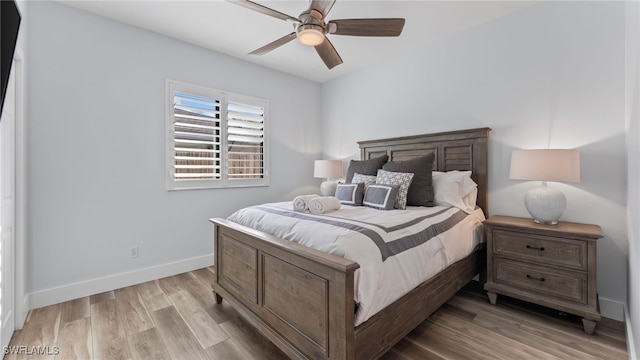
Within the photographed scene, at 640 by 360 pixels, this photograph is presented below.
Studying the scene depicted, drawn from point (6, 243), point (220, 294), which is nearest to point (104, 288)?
point (6, 243)

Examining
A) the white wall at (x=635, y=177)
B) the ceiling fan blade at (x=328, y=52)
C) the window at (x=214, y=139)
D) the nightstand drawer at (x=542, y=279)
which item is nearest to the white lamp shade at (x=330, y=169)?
the window at (x=214, y=139)

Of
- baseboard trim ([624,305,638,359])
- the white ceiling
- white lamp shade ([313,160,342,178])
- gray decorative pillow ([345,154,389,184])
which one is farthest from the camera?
white lamp shade ([313,160,342,178])

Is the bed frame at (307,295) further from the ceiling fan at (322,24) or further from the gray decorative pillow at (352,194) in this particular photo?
the ceiling fan at (322,24)

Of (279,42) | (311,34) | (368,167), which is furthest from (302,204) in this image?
(279,42)

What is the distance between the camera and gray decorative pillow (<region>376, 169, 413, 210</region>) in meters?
2.59

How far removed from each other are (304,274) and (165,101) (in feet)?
8.80

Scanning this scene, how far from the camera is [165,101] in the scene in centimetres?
313

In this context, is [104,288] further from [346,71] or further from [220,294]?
[346,71]

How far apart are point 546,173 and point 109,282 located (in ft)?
13.4

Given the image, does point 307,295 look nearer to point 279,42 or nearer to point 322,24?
point 322,24

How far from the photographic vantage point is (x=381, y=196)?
2.56 metres

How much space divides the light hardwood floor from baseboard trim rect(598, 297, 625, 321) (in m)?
0.13

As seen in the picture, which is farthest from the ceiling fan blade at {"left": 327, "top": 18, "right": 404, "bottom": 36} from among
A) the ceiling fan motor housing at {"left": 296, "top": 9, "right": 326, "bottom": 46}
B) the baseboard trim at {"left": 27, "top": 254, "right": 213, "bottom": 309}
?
the baseboard trim at {"left": 27, "top": 254, "right": 213, "bottom": 309}

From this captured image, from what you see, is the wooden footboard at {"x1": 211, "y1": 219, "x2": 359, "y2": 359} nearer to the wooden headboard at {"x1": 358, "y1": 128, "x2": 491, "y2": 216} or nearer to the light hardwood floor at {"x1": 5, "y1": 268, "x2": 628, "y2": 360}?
the light hardwood floor at {"x1": 5, "y1": 268, "x2": 628, "y2": 360}
